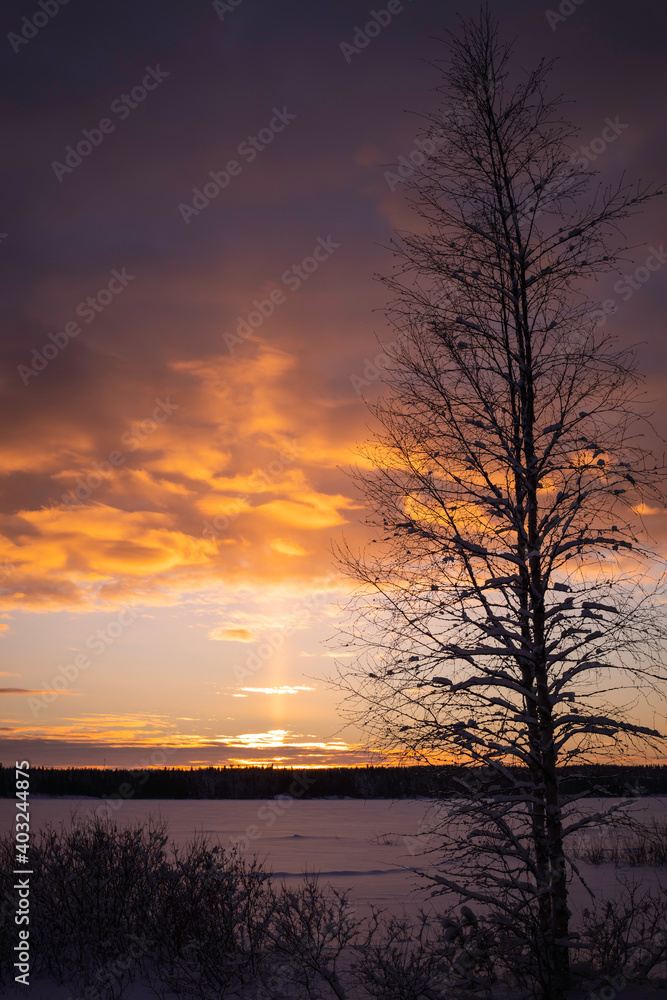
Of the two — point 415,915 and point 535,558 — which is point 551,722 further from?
point 415,915

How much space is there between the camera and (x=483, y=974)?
400 inches

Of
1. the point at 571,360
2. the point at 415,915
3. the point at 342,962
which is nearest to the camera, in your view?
the point at 571,360

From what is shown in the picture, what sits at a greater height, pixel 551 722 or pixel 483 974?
pixel 551 722

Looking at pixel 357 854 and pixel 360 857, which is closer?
pixel 360 857

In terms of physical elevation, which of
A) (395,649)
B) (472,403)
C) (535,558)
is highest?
(472,403)

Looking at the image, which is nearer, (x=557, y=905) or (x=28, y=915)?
(x=557, y=905)

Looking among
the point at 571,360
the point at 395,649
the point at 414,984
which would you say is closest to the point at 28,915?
the point at 414,984

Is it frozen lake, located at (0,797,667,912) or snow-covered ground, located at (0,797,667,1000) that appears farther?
frozen lake, located at (0,797,667,912)

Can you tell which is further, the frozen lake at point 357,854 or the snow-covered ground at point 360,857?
the frozen lake at point 357,854

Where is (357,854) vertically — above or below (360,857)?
below

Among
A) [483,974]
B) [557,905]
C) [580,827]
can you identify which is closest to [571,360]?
[580,827]

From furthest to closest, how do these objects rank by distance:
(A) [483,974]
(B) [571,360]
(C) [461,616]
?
(A) [483,974] → (B) [571,360] → (C) [461,616]

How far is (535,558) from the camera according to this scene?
8.72m

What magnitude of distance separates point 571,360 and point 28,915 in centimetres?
1303
